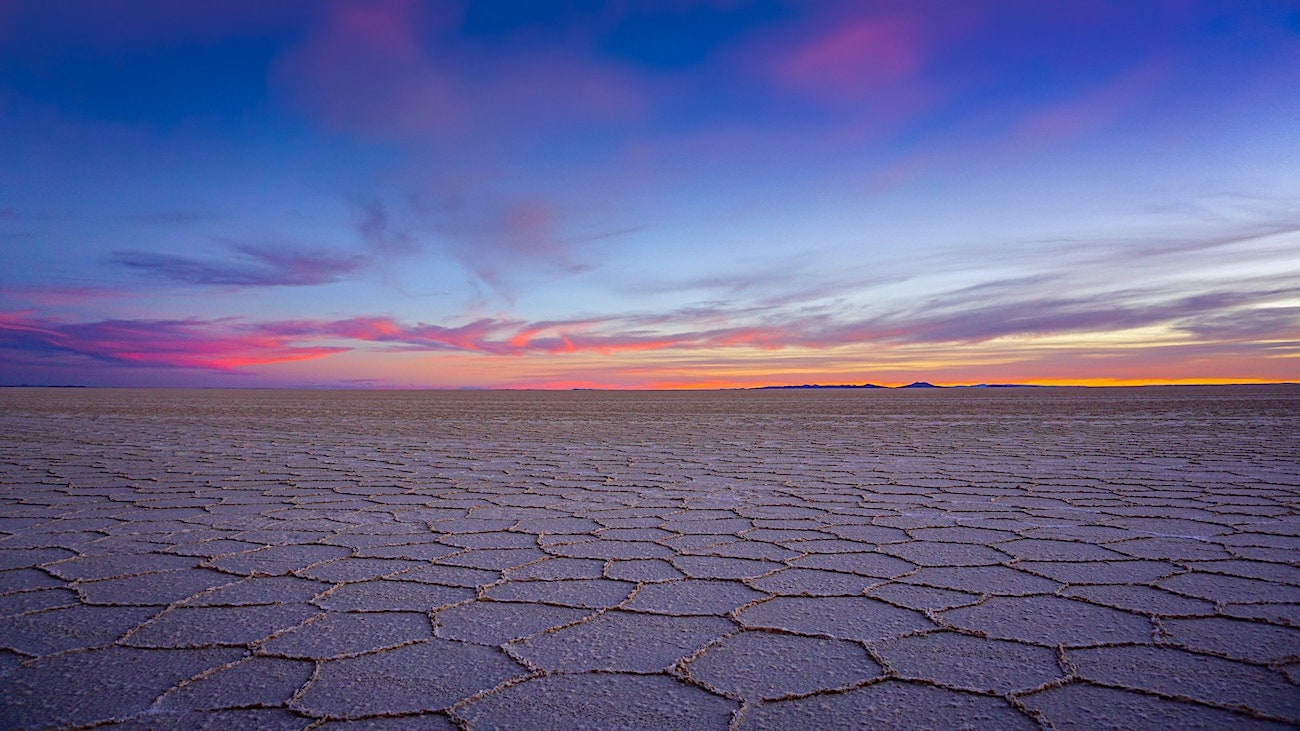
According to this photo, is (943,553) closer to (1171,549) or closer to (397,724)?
(1171,549)

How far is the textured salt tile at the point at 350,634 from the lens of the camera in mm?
1579

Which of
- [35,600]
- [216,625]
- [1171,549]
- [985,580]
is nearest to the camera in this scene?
[216,625]

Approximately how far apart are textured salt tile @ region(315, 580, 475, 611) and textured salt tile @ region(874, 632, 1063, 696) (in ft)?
3.68

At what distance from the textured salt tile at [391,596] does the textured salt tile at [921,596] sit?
114 cm

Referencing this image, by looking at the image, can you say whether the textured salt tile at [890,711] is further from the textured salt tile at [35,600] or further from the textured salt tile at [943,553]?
the textured salt tile at [35,600]

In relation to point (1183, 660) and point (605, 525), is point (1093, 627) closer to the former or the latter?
point (1183, 660)

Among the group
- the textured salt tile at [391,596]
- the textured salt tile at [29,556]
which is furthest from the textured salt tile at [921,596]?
the textured salt tile at [29,556]

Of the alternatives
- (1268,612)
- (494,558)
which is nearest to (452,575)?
(494,558)

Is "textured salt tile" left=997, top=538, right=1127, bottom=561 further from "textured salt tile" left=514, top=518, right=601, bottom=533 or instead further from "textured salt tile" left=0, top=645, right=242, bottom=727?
"textured salt tile" left=0, top=645, right=242, bottom=727

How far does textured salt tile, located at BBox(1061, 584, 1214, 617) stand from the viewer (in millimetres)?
1818

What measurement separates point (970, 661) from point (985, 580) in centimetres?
68

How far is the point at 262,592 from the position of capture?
200cm

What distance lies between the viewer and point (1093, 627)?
1.71 m

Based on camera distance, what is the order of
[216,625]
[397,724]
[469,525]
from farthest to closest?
[469,525], [216,625], [397,724]
